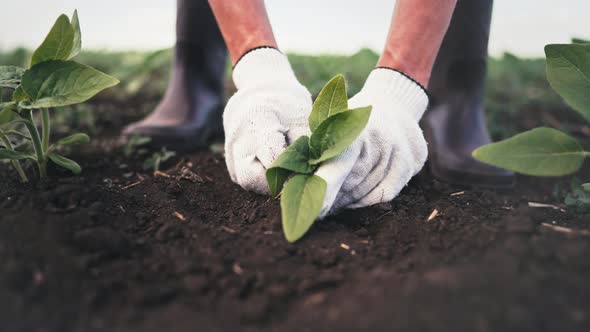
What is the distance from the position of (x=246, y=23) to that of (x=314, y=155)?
674mm

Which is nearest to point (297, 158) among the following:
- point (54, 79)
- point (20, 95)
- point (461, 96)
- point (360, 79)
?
point (54, 79)

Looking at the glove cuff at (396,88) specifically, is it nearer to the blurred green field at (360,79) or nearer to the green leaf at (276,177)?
the green leaf at (276,177)

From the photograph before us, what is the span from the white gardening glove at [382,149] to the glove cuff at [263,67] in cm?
29

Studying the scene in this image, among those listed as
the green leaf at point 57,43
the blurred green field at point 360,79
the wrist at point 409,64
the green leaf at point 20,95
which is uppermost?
the green leaf at point 57,43

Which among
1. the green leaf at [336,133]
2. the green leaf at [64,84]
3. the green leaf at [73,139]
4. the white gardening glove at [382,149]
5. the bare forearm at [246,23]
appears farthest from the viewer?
the bare forearm at [246,23]

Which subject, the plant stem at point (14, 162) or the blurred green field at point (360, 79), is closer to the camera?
the plant stem at point (14, 162)

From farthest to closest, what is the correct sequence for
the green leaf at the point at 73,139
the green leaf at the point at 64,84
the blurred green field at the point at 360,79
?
1. the blurred green field at the point at 360,79
2. the green leaf at the point at 73,139
3. the green leaf at the point at 64,84

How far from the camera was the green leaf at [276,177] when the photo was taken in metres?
1.28

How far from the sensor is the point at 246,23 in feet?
5.53

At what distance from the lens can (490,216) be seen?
1438mm

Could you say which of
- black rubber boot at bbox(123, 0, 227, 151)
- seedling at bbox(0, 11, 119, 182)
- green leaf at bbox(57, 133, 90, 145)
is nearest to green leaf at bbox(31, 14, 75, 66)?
seedling at bbox(0, 11, 119, 182)

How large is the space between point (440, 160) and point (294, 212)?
117cm

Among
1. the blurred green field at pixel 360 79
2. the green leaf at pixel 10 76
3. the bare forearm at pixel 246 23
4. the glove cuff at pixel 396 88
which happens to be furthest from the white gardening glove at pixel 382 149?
the blurred green field at pixel 360 79

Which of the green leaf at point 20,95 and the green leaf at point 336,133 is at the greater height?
the green leaf at point 20,95
